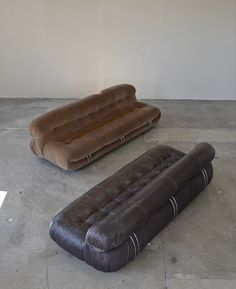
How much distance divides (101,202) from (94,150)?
0.88m

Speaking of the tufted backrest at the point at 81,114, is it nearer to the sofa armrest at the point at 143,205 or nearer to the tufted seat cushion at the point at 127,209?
the tufted seat cushion at the point at 127,209

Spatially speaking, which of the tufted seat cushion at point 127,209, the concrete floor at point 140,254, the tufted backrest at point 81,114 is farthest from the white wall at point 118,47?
the tufted seat cushion at point 127,209

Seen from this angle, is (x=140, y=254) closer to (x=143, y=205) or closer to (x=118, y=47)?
(x=143, y=205)

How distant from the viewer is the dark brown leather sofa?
10.9 feet

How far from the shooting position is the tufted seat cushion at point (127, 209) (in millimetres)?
2238

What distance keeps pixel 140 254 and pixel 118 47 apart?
123 inches

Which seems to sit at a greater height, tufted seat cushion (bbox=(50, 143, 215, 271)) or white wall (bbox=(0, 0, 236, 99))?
white wall (bbox=(0, 0, 236, 99))

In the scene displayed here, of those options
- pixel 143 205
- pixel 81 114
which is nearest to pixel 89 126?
pixel 81 114

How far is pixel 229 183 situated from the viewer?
127 inches

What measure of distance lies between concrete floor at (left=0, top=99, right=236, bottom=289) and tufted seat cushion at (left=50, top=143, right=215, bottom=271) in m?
0.11

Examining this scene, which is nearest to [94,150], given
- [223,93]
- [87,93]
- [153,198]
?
[153,198]

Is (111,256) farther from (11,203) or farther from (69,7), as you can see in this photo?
(69,7)

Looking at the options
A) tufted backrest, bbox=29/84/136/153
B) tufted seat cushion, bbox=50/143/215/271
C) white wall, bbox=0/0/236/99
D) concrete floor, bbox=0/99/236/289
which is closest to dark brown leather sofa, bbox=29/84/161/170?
tufted backrest, bbox=29/84/136/153

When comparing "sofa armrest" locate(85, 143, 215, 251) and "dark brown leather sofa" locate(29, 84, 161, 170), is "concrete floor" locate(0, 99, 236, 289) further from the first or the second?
"sofa armrest" locate(85, 143, 215, 251)
